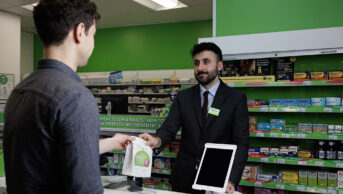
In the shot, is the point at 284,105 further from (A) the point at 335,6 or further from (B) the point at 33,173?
(B) the point at 33,173

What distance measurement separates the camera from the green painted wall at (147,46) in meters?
9.95

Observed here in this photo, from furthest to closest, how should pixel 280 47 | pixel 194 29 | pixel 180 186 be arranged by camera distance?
pixel 194 29 < pixel 280 47 < pixel 180 186

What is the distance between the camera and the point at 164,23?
10.3 metres

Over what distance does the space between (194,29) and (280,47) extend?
6651 millimetres

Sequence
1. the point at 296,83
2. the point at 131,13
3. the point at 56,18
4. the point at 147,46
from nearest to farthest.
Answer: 1. the point at 56,18
2. the point at 296,83
3. the point at 131,13
4. the point at 147,46

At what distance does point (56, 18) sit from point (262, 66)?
10.5 feet

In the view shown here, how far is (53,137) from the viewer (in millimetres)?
957

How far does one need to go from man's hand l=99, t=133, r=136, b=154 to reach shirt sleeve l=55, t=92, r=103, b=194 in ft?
2.73

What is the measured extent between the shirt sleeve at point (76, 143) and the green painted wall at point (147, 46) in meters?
8.91

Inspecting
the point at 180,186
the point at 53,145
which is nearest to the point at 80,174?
the point at 53,145

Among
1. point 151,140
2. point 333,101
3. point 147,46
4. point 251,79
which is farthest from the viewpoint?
point 147,46

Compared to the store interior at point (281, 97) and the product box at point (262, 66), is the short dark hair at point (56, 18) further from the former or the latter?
the product box at point (262, 66)

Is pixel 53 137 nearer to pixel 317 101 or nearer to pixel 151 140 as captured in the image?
pixel 151 140

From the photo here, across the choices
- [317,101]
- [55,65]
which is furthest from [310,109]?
[55,65]
